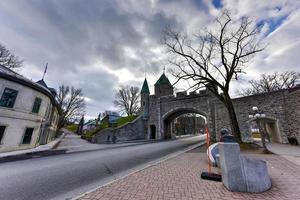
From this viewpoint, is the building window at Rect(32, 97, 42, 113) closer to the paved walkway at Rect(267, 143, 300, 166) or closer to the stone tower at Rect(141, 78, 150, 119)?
the stone tower at Rect(141, 78, 150, 119)

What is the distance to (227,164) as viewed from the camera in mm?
3938

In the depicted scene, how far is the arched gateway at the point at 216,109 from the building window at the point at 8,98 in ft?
49.6

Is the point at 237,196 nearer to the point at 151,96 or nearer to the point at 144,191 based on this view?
the point at 144,191

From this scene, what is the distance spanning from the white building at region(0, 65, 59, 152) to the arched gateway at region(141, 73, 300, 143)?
571 inches

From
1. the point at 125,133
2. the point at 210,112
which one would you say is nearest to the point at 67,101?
the point at 125,133

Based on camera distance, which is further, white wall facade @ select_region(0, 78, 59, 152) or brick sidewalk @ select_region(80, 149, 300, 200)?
white wall facade @ select_region(0, 78, 59, 152)

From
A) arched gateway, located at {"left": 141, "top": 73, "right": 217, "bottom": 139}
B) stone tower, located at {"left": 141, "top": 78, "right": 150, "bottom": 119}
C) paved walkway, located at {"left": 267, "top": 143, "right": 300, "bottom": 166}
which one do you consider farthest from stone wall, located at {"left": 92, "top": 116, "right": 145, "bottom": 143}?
paved walkway, located at {"left": 267, "top": 143, "right": 300, "bottom": 166}

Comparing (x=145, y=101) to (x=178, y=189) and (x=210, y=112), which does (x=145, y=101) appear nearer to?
(x=210, y=112)

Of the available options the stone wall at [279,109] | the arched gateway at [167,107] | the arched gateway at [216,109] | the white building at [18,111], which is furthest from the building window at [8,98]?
the stone wall at [279,109]

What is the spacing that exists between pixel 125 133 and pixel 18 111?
56.6ft

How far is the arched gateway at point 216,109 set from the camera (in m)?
14.2

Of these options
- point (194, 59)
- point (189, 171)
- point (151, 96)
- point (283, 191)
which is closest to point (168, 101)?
point (151, 96)

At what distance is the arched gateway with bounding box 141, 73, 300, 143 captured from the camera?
1419 centimetres

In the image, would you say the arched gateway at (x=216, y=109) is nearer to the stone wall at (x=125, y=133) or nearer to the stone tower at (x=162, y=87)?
the stone tower at (x=162, y=87)
